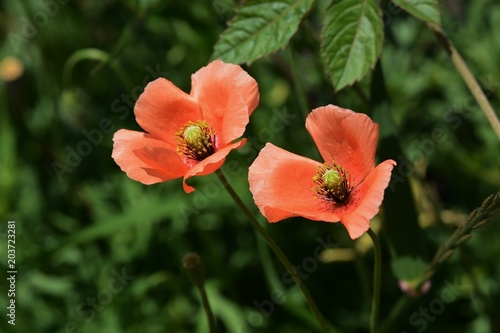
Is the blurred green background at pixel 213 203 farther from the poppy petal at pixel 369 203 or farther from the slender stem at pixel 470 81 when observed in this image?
the poppy petal at pixel 369 203

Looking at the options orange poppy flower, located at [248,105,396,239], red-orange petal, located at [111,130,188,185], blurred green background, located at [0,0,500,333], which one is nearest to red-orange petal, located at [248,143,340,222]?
orange poppy flower, located at [248,105,396,239]

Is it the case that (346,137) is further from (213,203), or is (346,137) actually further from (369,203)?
(213,203)

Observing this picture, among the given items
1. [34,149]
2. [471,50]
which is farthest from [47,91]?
[471,50]

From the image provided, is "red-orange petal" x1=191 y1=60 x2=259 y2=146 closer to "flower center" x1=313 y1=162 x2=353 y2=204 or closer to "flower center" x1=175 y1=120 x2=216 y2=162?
"flower center" x1=175 y1=120 x2=216 y2=162

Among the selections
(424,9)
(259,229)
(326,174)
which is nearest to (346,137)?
(326,174)

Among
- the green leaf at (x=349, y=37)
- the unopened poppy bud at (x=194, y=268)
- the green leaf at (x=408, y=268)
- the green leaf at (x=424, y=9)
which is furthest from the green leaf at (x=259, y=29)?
the green leaf at (x=408, y=268)
